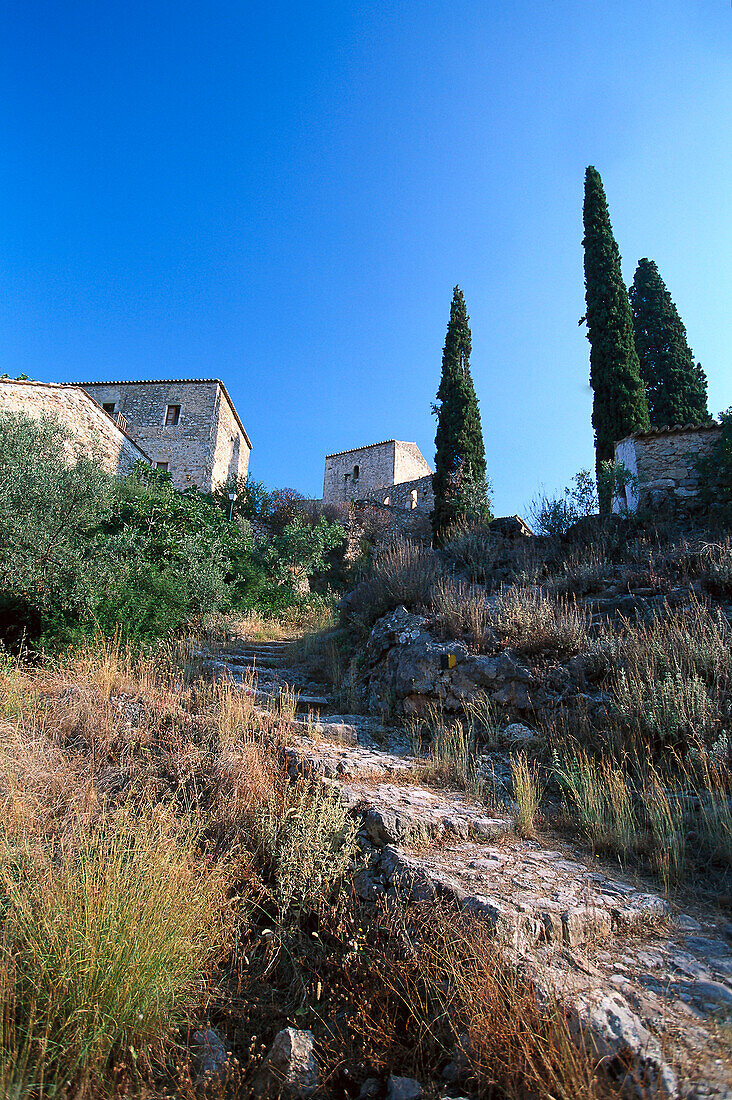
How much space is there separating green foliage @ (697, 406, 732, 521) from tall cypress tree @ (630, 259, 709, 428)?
7.72 metres

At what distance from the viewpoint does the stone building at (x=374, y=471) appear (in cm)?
2928

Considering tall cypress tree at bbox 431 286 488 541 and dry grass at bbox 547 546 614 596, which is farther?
tall cypress tree at bbox 431 286 488 541

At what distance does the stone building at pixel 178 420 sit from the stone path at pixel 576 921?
74.6 ft

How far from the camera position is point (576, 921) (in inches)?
102

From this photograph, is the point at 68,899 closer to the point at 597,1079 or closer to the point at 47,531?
the point at 597,1079

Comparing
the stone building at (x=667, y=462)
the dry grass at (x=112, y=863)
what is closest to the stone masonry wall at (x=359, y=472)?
the stone building at (x=667, y=462)

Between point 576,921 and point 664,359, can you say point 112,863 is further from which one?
point 664,359

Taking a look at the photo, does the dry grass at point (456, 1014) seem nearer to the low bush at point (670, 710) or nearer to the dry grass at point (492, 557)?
the low bush at point (670, 710)

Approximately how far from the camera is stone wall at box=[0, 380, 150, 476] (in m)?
14.9

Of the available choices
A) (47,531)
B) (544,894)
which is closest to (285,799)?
(544,894)

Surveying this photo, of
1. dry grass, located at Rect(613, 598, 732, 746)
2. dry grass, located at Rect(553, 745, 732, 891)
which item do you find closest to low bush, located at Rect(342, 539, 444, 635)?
dry grass, located at Rect(613, 598, 732, 746)

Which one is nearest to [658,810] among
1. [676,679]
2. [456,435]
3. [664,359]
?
[676,679]

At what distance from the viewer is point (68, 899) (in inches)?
102

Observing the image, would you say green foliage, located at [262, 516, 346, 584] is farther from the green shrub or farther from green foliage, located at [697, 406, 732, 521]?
the green shrub
